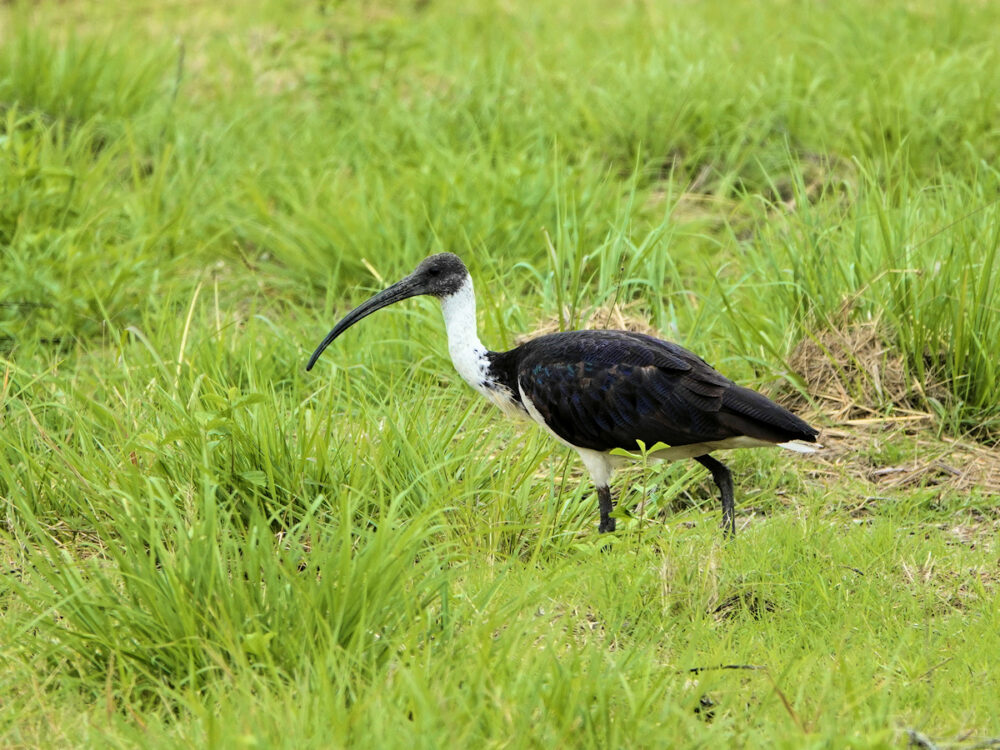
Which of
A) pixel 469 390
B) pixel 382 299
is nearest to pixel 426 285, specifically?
pixel 382 299

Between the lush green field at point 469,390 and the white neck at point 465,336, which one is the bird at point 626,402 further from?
the lush green field at point 469,390

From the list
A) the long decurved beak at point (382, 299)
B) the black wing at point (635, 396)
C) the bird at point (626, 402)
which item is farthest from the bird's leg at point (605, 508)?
the long decurved beak at point (382, 299)

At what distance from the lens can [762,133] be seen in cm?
744

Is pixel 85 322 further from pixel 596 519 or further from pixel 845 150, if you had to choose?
pixel 845 150

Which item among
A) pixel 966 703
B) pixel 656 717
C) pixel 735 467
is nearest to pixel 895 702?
pixel 966 703

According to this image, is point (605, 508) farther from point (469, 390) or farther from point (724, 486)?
point (469, 390)

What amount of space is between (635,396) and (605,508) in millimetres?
447

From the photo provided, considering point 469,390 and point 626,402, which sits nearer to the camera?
point 626,402

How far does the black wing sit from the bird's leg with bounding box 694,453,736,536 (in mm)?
295

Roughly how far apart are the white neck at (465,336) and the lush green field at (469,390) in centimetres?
26

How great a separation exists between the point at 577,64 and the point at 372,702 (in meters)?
6.22

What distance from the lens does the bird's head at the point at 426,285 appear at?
5.12 meters

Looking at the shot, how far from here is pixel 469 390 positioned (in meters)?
5.66

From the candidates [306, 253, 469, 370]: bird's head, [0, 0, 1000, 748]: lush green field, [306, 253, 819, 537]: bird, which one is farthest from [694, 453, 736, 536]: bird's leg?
[306, 253, 469, 370]: bird's head
